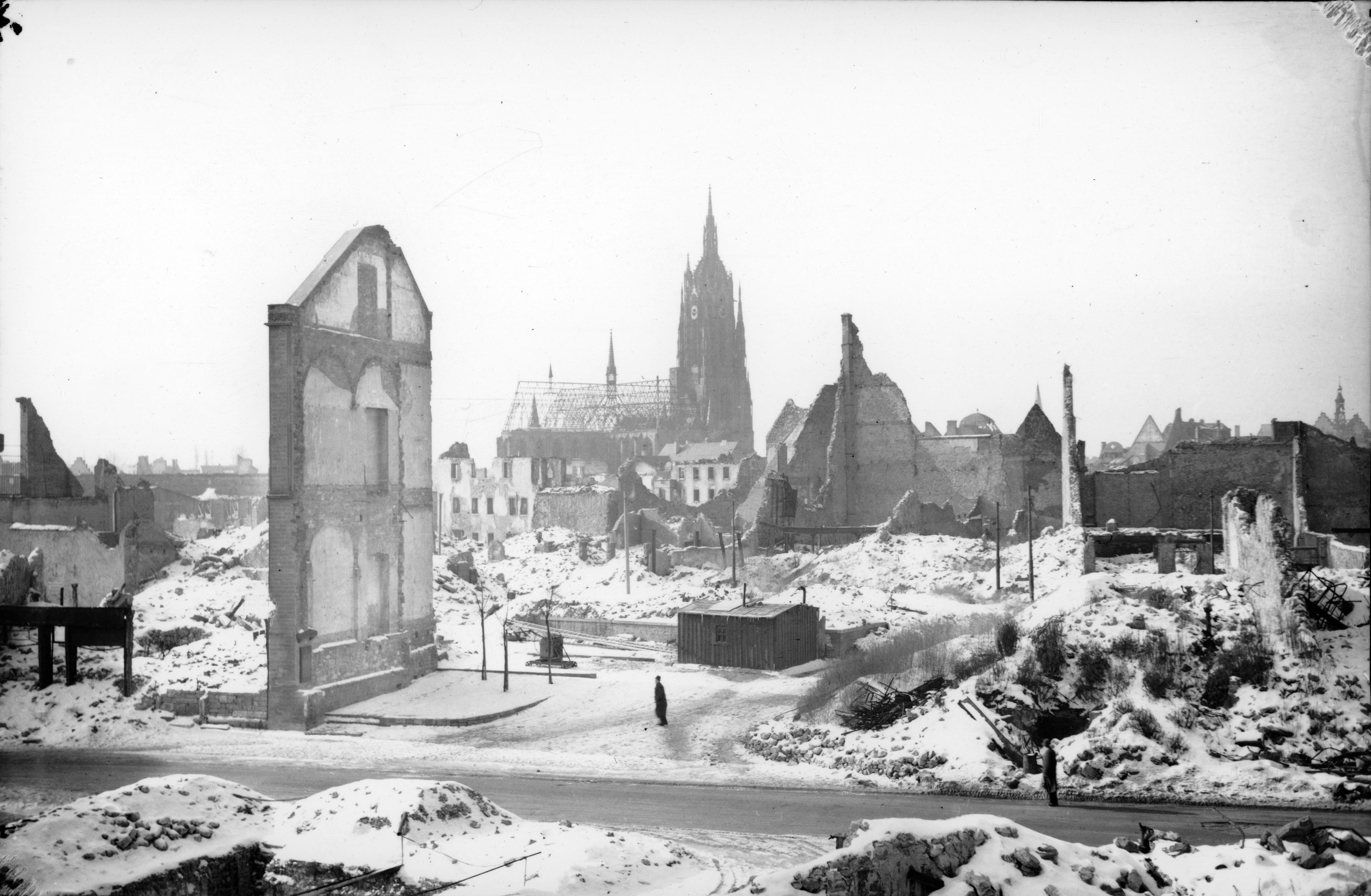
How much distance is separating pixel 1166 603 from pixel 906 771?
16.2 ft

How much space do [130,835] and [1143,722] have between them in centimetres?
1049

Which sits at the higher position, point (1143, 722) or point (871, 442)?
point (871, 442)

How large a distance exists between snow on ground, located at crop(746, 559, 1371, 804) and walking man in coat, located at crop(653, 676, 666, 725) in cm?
123

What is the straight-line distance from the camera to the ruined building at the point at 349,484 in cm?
1423

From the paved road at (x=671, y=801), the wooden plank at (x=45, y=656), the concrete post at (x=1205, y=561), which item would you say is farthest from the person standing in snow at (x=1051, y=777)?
the wooden plank at (x=45, y=656)

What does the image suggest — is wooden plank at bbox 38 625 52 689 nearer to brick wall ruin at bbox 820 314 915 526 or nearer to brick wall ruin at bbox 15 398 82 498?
brick wall ruin at bbox 15 398 82 498

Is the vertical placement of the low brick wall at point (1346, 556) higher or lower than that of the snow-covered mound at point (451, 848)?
higher

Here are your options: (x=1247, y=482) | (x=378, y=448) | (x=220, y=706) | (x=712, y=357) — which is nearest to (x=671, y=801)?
(x=220, y=706)

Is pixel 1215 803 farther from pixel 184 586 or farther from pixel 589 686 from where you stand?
pixel 184 586

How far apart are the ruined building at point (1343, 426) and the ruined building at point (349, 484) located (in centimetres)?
1310

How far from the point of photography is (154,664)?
13852mm

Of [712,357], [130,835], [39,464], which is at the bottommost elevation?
[130,835]

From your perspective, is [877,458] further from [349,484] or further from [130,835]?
[130,835]

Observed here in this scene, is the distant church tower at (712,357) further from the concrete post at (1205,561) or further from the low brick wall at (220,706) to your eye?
the concrete post at (1205,561)
